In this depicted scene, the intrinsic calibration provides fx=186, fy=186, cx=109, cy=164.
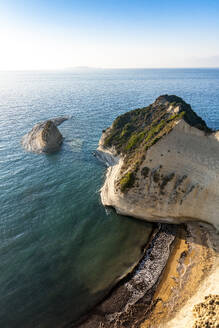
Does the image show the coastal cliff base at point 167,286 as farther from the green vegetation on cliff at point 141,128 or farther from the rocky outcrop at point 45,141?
the rocky outcrop at point 45,141

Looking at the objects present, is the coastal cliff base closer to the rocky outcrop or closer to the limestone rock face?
the limestone rock face

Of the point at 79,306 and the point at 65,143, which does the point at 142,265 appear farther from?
the point at 65,143

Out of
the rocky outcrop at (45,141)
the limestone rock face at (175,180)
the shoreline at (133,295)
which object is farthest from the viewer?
the rocky outcrop at (45,141)

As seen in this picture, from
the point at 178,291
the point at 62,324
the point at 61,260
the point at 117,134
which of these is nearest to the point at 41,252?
the point at 61,260

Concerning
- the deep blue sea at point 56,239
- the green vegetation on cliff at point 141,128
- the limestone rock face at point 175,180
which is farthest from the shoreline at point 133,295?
the green vegetation on cliff at point 141,128

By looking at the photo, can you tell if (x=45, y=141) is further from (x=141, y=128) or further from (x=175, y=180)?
(x=175, y=180)

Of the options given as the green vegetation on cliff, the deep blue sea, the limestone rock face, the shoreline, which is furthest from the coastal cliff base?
the green vegetation on cliff

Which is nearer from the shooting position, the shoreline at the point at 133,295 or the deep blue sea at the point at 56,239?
the shoreline at the point at 133,295

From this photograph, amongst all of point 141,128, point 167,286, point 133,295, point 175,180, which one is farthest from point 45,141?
point 167,286
